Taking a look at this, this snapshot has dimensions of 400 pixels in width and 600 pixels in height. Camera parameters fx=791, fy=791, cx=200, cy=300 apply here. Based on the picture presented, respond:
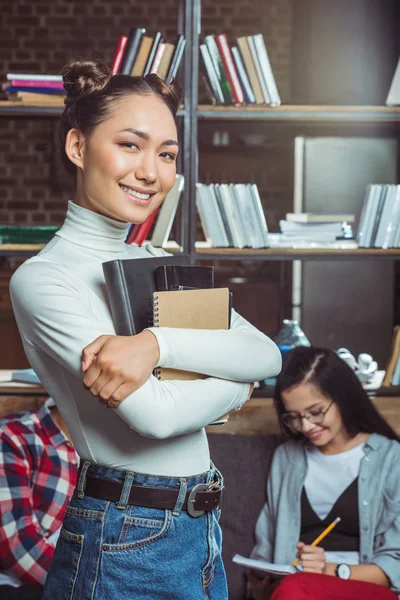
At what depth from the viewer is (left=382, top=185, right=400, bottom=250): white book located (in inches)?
107

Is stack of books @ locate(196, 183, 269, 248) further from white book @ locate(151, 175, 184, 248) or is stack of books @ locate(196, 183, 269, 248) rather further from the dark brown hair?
the dark brown hair

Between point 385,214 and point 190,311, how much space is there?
5.87 feet

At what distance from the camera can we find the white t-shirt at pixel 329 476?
2266 millimetres

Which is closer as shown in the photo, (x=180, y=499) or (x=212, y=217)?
(x=180, y=499)

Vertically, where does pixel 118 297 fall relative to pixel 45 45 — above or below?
below

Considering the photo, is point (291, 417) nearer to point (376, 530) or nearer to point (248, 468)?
point (248, 468)

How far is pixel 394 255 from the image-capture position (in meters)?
2.71

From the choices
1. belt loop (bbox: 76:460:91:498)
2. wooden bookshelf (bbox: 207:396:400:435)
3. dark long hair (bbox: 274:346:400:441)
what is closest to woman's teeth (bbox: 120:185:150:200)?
belt loop (bbox: 76:460:91:498)

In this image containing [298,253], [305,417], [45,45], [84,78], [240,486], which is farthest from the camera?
[45,45]

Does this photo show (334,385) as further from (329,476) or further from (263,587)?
(263,587)

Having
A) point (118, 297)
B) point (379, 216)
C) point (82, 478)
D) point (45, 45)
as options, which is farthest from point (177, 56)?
point (45, 45)

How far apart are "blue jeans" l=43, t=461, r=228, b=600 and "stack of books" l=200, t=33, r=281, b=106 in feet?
5.99

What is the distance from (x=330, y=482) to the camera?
229 centimetres

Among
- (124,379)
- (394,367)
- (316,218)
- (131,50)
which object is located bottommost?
(394,367)
